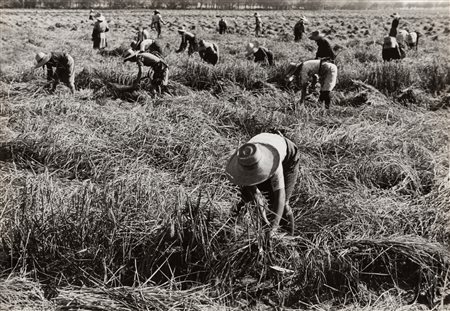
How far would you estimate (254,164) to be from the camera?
2.65 m

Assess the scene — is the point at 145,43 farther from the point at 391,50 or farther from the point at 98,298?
the point at 98,298

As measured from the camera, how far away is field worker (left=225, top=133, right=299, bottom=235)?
2.67m

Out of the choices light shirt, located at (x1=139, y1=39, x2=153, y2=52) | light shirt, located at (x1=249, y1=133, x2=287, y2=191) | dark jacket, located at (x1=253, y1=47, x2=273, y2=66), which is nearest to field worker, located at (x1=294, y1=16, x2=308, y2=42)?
dark jacket, located at (x1=253, y1=47, x2=273, y2=66)

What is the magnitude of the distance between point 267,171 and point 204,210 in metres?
0.59

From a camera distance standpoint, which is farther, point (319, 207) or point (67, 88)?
point (67, 88)

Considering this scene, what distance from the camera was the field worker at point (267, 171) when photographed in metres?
2.67

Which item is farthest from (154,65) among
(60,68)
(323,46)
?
(323,46)

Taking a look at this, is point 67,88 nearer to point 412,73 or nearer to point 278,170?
point 278,170

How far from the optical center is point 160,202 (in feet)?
10.6

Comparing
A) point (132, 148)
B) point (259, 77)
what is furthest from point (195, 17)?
point (132, 148)

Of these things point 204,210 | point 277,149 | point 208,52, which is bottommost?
point 204,210

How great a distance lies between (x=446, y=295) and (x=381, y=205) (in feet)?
2.99

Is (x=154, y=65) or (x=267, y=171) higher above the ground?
(x=154, y=65)

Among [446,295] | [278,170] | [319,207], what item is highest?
[278,170]
